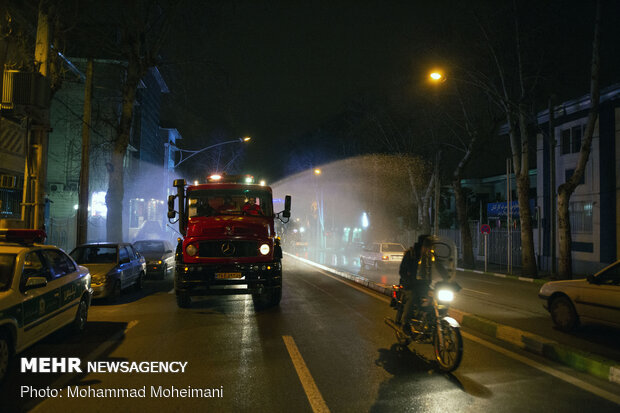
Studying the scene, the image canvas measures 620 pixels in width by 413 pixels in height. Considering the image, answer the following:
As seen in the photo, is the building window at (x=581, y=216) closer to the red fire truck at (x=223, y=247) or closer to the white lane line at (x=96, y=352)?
the red fire truck at (x=223, y=247)

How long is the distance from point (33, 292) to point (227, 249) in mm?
4511

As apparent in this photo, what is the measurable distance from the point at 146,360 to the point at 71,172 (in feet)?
81.5

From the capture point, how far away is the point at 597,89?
17.5m

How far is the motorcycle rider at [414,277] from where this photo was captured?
6332 millimetres

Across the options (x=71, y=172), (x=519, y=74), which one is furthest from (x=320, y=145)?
(x=519, y=74)

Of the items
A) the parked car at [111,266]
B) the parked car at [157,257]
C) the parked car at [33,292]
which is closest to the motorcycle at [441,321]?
the parked car at [33,292]

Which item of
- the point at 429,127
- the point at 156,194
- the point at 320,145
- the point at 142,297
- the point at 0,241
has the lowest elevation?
the point at 142,297

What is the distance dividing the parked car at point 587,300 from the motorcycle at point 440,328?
3.46 meters

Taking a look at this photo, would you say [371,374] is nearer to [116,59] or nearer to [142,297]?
[142,297]

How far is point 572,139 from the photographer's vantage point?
2589 centimetres

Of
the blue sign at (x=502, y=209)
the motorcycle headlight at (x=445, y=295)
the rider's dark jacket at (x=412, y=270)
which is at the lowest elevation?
the motorcycle headlight at (x=445, y=295)

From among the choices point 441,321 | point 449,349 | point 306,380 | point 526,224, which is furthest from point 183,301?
point 526,224

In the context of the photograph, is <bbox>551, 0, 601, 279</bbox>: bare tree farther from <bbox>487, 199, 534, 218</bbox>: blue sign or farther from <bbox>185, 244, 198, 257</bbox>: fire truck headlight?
<bbox>185, 244, 198, 257</bbox>: fire truck headlight

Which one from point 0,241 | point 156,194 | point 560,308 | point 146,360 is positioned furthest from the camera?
point 156,194
